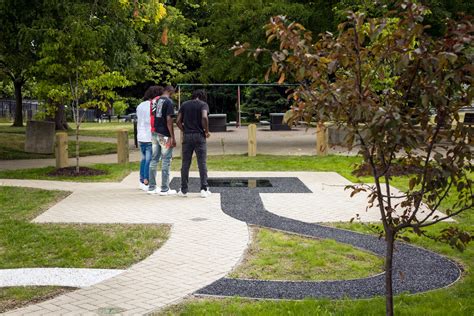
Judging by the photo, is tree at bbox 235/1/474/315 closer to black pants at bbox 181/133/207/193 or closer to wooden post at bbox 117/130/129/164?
black pants at bbox 181/133/207/193

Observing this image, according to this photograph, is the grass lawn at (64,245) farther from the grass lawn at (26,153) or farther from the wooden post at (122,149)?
the grass lawn at (26,153)

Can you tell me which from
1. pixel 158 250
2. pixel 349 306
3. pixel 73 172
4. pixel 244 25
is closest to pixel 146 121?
pixel 73 172

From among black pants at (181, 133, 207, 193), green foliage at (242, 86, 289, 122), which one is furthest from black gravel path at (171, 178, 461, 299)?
green foliage at (242, 86, 289, 122)

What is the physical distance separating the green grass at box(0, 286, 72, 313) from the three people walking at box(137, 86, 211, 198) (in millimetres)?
5447

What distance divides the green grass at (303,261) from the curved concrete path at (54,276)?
1.35 meters

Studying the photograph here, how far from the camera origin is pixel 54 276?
6422 mm

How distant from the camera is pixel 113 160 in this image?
18.8m

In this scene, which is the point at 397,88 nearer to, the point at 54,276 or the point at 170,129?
the point at 54,276

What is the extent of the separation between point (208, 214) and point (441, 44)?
21.4 feet

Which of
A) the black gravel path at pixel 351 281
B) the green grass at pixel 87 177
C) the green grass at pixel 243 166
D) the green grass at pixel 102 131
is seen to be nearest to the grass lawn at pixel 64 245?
the black gravel path at pixel 351 281

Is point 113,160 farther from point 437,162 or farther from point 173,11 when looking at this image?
A: point 437,162

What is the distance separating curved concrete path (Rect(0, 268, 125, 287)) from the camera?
6.19 m

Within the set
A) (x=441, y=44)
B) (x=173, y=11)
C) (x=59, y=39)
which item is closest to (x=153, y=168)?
(x=59, y=39)

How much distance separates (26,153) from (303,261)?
614 inches
